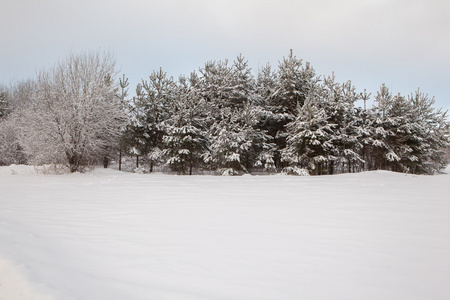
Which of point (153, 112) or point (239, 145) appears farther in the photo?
point (153, 112)

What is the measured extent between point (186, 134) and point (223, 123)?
2.92m

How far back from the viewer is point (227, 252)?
9.44 ft

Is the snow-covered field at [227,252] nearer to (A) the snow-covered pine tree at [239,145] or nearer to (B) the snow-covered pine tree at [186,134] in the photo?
(A) the snow-covered pine tree at [239,145]

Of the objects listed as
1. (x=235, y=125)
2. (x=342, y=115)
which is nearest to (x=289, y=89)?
(x=342, y=115)

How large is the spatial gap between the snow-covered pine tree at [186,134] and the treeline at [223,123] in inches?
3.1

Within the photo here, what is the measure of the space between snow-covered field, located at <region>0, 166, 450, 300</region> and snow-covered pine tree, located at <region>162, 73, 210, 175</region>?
12548mm

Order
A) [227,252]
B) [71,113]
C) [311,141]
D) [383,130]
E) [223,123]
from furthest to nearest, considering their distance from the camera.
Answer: [383,130] < [223,123] < [311,141] < [71,113] < [227,252]

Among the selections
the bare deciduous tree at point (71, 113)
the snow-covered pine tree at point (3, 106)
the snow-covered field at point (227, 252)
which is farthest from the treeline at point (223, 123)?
the snow-covered field at point (227, 252)

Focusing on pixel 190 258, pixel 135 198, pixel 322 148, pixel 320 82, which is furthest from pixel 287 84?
pixel 190 258

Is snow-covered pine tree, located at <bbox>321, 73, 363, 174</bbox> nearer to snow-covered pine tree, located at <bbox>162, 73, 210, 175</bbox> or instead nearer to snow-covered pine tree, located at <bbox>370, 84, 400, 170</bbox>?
snow-covered pine tree, located at <bbox>370, 84, 400, 170</bbox>

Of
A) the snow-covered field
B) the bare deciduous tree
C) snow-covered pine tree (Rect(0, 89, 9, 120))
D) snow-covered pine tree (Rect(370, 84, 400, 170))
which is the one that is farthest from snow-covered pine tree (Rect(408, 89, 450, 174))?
snow-covered pine tree (Rect(0, 89, 9, 120))

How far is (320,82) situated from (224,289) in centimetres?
1945

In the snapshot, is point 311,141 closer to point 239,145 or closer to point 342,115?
point 342,115

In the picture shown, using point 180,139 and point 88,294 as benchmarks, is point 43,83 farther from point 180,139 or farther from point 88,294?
point 88,294
